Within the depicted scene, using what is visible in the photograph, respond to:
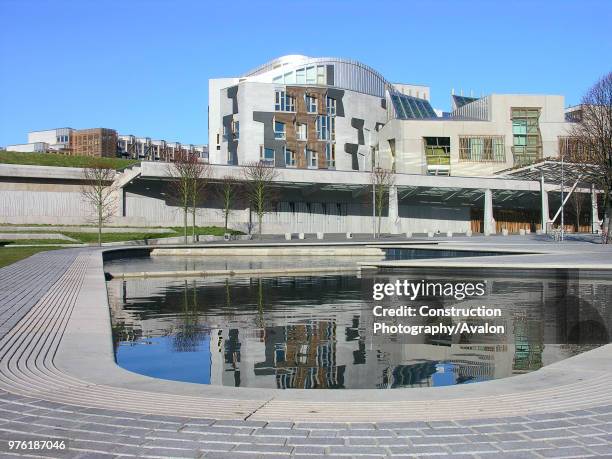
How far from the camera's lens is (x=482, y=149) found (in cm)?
7169

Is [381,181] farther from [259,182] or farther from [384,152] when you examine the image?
[384,152]

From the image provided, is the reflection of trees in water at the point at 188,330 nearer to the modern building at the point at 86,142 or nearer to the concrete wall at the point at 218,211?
the concrete wall at the point at 218,211

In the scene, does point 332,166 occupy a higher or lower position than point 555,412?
higher

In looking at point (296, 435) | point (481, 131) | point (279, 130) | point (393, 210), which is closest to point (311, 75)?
point (279, 130)

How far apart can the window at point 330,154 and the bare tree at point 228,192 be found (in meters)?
14.8

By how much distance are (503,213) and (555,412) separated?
73508 millimetres

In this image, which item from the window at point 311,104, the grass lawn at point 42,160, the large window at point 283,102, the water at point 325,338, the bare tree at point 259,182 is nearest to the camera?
the water at point 325,338

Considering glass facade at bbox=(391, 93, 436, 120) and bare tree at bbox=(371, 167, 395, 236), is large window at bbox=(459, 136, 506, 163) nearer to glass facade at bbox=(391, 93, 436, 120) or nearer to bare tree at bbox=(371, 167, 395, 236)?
glass facade at bbox=(391, 93, 436, 120)

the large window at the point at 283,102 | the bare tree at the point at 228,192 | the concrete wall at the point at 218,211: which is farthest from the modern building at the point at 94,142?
the bare tree at the point at 228,192

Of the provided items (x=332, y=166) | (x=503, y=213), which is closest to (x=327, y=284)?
(x=332, y=166)

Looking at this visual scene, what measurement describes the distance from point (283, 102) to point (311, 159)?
279 inches

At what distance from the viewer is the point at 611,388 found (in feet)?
20.1

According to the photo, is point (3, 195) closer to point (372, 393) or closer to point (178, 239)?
point (178, 239)

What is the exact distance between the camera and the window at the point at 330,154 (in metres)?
72.9
